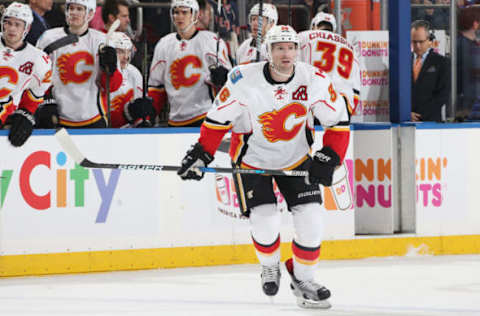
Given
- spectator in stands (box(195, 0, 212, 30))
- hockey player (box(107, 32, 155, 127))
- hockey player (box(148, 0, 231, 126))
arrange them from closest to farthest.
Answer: hockey player (box(107, 32, 155, 127)) < hockey player (box(148, 0, 231, 126)) < spectator in stands (box(195, 0, 212, 30))

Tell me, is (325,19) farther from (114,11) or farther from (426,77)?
(114,11)

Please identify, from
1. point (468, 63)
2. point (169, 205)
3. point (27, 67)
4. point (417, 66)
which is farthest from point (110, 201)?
point (468, 63)

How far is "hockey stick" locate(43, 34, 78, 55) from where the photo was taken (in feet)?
19.6

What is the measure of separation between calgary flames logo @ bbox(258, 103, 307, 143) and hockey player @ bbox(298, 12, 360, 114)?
1697 millimetres

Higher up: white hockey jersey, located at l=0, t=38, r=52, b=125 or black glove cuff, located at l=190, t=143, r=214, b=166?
white hockey jersey, located at l=0, t=38, r=52, b=125

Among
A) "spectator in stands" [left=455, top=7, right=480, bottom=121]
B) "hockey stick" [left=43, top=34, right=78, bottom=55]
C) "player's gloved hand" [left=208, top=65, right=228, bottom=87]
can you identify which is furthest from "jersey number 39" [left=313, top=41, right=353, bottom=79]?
"hockey stick" [left=43, top=34, right=78, bottom=55]

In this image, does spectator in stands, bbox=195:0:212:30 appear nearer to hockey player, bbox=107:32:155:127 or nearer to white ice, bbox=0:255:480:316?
hockey player, bbox=107:32:155:127

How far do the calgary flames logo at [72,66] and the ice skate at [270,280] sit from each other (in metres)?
1.95

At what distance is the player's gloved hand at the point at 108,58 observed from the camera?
5969mm

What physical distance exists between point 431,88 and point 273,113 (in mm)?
2608

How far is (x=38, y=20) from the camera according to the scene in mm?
6176

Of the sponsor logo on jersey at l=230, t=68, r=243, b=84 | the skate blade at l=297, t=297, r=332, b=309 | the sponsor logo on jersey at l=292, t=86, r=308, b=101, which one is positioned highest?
the sponsor logo on jersey at l=230, t=68, r=243, b=84

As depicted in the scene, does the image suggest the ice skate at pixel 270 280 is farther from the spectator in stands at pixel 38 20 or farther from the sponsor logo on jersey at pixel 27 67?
the spectator in stands at pixel 38 20

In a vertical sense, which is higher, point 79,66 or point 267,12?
point 267,12
